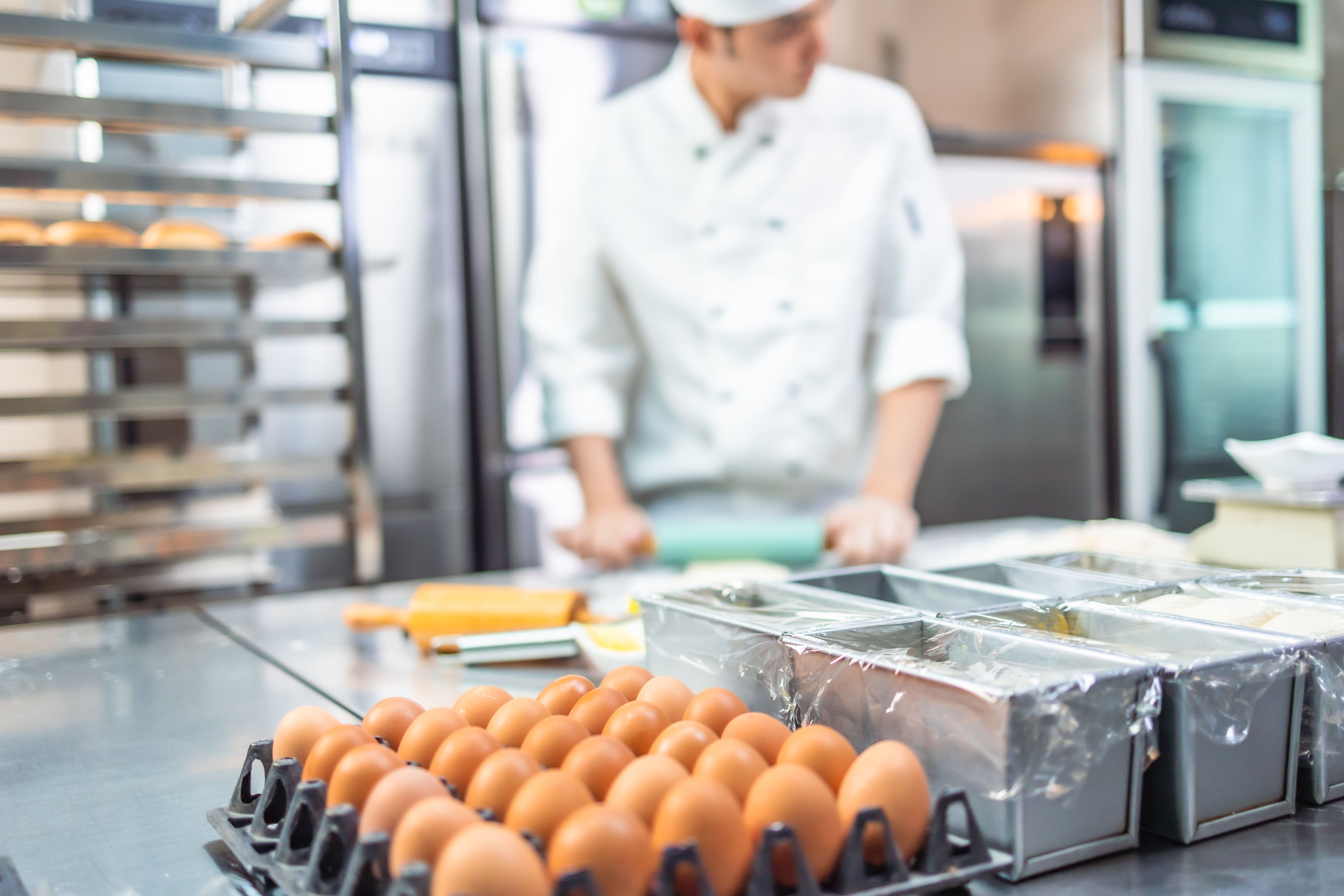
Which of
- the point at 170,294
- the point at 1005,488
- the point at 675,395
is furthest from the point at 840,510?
the point at 1005,488

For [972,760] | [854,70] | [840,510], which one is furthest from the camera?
[854,70]

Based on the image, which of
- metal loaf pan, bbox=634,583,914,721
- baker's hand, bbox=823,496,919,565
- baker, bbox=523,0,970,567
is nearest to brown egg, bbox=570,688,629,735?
metal loaf pan, bbox=634,583,914,721

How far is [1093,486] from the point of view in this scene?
12.0ft

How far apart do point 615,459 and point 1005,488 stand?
1.59 meters

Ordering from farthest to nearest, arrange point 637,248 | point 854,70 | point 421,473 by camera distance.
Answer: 1. point 854,70
2. point 421,473
3. point 637,248

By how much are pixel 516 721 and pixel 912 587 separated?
17.5 inches

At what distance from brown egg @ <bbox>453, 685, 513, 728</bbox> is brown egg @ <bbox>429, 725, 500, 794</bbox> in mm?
70

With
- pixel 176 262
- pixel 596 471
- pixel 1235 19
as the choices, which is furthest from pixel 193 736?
pixel 1235 19

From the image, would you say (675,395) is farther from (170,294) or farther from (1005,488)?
(1005,488)

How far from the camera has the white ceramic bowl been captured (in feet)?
4.00

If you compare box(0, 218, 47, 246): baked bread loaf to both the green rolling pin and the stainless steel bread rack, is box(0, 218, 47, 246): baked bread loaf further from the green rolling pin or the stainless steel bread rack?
the green rolling pin

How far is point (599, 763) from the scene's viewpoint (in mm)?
611

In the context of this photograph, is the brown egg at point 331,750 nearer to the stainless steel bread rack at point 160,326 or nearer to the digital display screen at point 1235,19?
the stainless steel bread rack at point 160,326

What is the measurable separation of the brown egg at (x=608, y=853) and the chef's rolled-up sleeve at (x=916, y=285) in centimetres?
178
